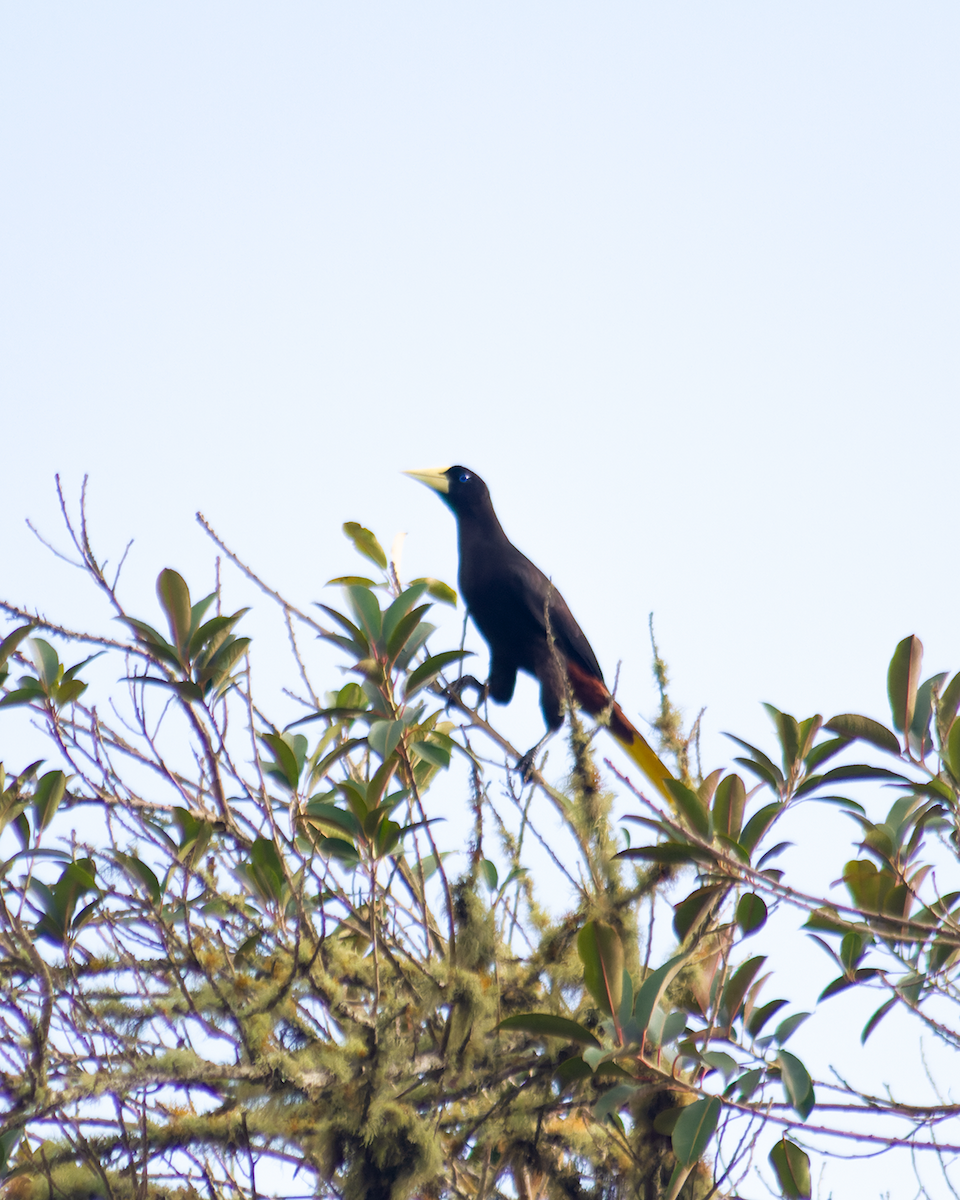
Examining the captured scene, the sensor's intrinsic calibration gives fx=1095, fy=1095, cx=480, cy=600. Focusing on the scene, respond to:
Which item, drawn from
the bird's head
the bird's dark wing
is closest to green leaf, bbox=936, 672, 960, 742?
the bird's dark wing

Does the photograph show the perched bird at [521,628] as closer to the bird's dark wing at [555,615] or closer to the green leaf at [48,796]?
the bird's dark wing at [555,615]

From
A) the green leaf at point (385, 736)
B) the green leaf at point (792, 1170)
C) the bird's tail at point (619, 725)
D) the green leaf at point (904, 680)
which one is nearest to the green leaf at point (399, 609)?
the green leaf at point (385, 736)

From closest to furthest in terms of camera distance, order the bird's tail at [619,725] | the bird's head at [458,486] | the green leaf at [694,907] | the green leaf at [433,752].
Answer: the green leaf at [694,907] → the green leaf at [433,752] → the bird's tail at [619,725] → the bird's head at [458,486]

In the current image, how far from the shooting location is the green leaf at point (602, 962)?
1436 mm

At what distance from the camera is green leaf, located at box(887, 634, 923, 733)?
1.59 metres

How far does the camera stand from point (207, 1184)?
5.73 ft

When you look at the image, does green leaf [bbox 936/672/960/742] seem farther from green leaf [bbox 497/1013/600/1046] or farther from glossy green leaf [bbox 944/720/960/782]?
green leaf [bbox 497/1013/600/1046]

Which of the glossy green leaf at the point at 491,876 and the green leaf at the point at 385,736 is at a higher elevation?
the green leaf at the point at 385,736

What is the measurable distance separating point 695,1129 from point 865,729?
1.98 feet

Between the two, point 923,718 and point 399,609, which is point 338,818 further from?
point 923,718

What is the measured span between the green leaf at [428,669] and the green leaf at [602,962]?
538mm

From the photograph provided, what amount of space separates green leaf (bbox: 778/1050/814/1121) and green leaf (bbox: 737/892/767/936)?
188 millimetres

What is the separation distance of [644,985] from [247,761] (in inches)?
38.7

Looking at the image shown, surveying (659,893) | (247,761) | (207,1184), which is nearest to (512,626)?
(247,761)
